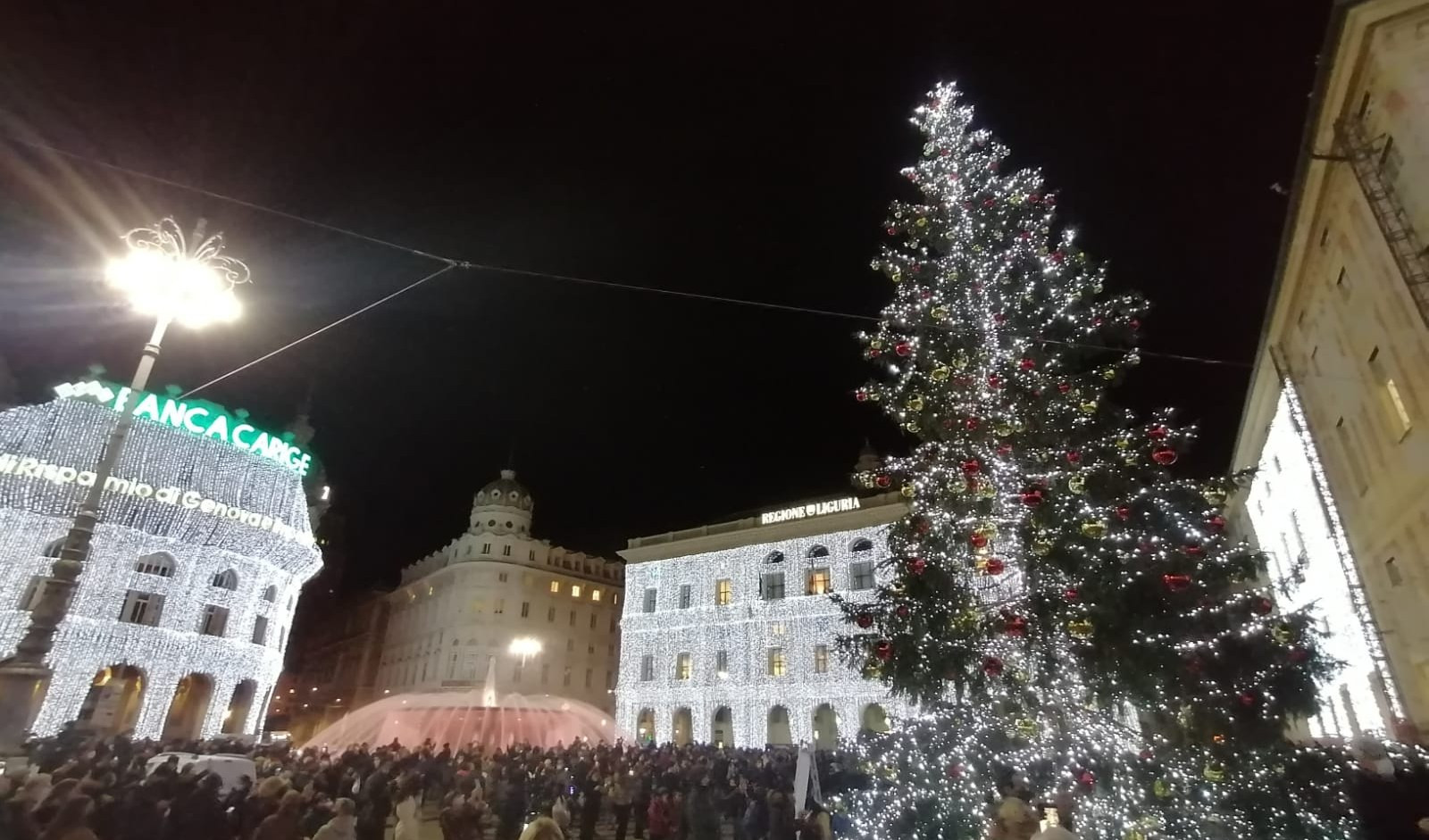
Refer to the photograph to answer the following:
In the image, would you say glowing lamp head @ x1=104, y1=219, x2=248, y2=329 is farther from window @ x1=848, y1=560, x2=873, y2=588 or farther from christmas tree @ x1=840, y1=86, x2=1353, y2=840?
window @ x1=848, y1=560, x2=873, y2=588

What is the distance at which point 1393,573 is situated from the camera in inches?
567

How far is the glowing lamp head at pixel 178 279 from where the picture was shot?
10.5 meters

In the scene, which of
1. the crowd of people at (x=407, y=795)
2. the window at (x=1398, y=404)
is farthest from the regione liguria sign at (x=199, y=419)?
the window at (x=1398, y=404)

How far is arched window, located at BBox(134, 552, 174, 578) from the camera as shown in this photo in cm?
3016

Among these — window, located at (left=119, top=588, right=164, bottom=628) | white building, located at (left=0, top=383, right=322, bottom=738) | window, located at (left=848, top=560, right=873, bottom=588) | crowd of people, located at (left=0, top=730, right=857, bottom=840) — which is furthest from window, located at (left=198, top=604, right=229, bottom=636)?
window, located at (left=848, top=560, right=873, bottom=588)

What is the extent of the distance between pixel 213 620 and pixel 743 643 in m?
25.0

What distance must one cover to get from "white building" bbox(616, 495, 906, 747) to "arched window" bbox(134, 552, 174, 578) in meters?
22.8

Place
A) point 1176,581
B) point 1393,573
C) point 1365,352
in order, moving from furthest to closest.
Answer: point 1393,573
point 1365,352
point 1176,581

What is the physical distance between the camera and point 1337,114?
12.9 metres

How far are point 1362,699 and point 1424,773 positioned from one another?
957cm

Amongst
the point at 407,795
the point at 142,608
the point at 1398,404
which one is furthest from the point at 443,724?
the point at 1398,404

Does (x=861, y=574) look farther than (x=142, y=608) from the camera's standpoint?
Yes

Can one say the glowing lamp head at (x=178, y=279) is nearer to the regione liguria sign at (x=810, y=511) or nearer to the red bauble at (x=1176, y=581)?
the red bauble at (x=1176, y=581)

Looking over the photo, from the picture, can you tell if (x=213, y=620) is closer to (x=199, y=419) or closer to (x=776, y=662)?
(x=199, y=419)
